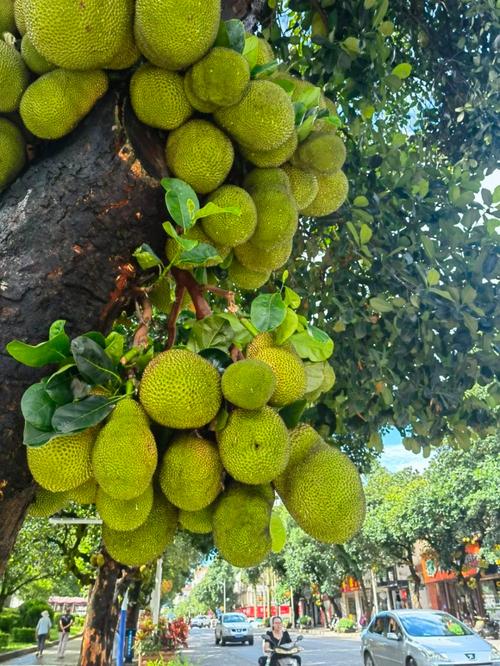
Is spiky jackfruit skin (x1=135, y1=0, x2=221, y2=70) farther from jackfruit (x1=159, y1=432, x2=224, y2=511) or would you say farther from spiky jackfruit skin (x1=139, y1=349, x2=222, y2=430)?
jackfruit (x1=159, y1=432, x2=224, y2=511)

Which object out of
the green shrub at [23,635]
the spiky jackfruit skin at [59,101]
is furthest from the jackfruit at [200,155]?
the green shrub at [23,635]

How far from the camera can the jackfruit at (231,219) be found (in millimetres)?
1148

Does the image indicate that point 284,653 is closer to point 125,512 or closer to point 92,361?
point 125,512

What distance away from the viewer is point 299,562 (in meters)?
27.5

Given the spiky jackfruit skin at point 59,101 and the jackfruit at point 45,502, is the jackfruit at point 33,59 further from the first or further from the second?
the jackfruit at point 45,502

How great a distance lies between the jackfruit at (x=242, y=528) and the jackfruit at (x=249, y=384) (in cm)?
17

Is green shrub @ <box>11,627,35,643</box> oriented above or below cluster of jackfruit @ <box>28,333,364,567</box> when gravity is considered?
above

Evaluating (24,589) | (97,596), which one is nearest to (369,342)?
(97,596)

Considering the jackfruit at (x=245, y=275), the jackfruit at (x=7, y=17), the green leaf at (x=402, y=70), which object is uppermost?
the green leaf at (x=402, y=70)

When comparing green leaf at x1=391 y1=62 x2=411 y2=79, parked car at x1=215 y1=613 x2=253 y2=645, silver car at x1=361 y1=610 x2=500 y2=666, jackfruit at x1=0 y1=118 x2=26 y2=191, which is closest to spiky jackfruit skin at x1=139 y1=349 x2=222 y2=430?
jackfruit at x1=0 y1=118 x2=26 y2=191

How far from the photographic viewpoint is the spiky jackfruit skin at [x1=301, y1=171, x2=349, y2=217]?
148 cm

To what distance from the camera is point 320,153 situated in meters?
1.31

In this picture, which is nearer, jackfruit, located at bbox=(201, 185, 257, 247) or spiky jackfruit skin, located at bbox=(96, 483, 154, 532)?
spiky jackfruit skin, located at bbox=(96, 483, 154, 532)

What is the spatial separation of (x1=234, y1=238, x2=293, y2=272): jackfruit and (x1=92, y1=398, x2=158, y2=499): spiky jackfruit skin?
1.76 feet
